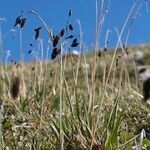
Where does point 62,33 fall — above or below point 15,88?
above

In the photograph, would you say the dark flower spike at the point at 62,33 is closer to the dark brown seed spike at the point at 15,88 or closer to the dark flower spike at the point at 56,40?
the dark flower spike at the point at 56,40

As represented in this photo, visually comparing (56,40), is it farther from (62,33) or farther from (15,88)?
(15,88)

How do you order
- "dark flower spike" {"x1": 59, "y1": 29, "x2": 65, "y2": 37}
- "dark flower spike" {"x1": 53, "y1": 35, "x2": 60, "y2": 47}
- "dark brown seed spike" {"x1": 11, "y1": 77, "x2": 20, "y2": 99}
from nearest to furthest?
"dark flower spike" {"x1": 53, "y1": 35, "x2": 60, "y2": 47}
"dark flower spike" {"x1": 59, "y1": 29, "x2": 65, "y2": 37}
"dark brown seed spike" {"x1": 11, "y1": 77, "x2": 20, "y2": 99}

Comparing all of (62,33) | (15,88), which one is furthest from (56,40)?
(15,88)

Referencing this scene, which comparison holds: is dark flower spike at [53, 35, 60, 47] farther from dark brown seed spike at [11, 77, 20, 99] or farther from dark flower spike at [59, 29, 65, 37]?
dark brown seed spike at [11, 77, 20, 99]

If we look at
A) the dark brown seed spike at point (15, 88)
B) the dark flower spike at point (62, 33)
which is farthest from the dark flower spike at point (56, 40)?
the dark brown seed spike at point (15, 88)

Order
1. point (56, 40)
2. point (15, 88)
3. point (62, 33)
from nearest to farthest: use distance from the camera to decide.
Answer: point (56, 40) → point (62, 33) → point (15, 88)

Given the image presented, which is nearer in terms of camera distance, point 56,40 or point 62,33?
point 56,40

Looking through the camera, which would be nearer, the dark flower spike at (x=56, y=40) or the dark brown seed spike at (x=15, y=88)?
the dark flower spike at (x=56, y=40)

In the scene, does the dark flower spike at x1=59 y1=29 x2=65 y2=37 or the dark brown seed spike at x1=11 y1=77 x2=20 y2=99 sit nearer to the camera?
the dark flower spike at x1=59 y1=29 x2=65 y2=37

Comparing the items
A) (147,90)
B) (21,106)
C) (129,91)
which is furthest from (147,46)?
(147,90)

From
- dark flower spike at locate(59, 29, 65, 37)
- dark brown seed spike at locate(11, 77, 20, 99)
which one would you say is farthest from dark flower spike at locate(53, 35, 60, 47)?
dark brown seed spike at locate(11, 77, 20, 99)

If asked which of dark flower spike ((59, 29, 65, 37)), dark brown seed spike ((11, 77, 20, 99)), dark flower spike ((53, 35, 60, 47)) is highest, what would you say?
dark flower spike ((59, 29, 65, 37))

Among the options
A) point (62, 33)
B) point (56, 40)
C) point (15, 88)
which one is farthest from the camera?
point (15, 88)
